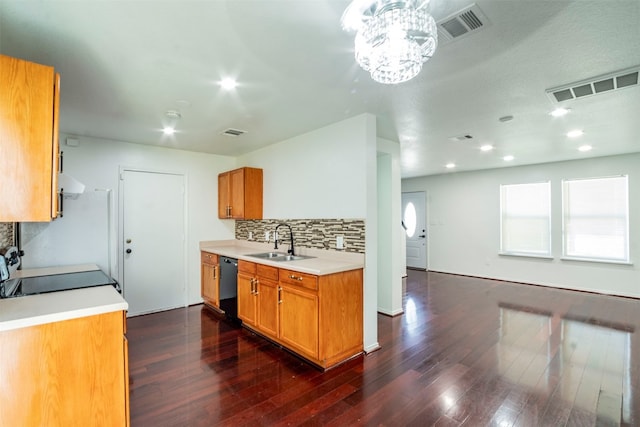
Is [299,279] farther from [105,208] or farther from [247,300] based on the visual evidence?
[105,208]

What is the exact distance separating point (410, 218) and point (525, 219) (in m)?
2.66

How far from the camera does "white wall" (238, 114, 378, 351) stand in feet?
10.1

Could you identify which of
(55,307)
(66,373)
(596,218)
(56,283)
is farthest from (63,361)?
(596,218)

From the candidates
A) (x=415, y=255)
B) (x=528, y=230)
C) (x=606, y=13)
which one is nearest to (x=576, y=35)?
(x=606, y=13)

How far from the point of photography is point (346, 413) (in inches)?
83.3

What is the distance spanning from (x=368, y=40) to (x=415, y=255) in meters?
7.32

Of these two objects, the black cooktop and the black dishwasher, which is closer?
the black cooktop

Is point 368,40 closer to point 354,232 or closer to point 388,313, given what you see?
point 354,232

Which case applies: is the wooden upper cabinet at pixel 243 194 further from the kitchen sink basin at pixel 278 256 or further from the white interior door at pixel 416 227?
the white interior door at pixel 416 227

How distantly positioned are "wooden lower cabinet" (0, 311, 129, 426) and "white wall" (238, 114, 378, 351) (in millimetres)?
2122

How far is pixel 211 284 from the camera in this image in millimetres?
4371

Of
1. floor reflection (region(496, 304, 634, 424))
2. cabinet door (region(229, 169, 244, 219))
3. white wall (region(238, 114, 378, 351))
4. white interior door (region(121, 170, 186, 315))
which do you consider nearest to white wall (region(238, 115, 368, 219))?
white wall (region(238, 114, 378, 351))

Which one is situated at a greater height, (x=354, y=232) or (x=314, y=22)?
(x=314, y=22)

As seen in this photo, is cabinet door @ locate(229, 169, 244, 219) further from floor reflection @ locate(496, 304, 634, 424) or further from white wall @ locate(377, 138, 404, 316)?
floor reflection @ locate(496, 304, 634, 424)
